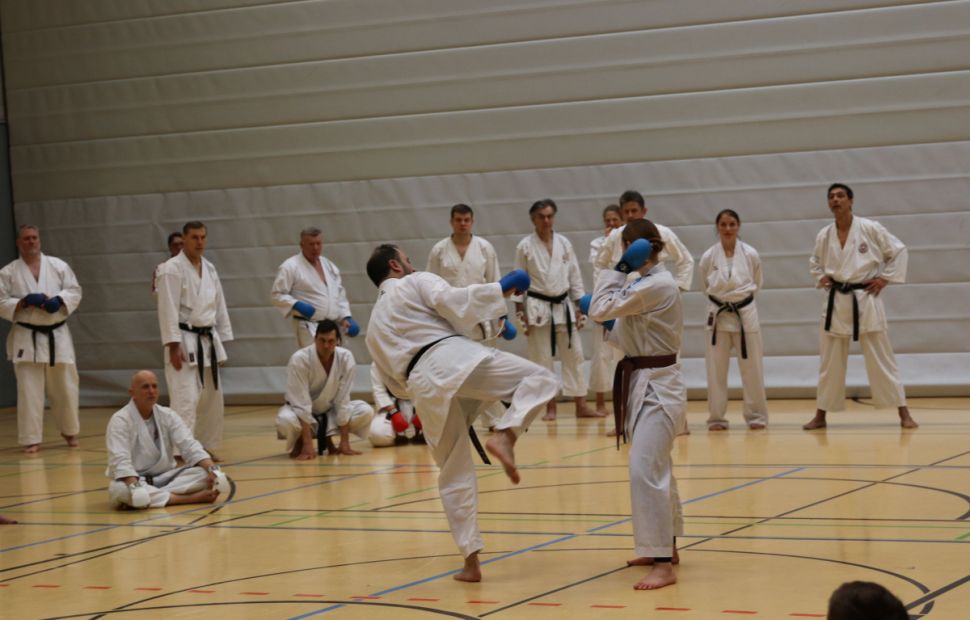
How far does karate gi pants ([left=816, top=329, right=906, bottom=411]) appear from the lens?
334 inches

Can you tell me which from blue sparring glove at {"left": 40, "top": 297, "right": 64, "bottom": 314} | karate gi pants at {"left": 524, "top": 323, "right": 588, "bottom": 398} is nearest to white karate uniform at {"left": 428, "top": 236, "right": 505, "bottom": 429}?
karate gi pants at {"left": 524, "top": 323, "right": 588, "bottom": 398}

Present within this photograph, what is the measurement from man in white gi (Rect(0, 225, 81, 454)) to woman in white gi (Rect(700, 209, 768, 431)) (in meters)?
5.13

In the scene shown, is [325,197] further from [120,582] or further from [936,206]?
[120,582]

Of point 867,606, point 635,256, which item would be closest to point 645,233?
point 635,256

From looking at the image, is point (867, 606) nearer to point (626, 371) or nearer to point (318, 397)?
point (626, 371)

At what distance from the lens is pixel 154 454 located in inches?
271

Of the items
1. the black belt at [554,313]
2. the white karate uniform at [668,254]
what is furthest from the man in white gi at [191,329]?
the white karate uniform at [668,254]

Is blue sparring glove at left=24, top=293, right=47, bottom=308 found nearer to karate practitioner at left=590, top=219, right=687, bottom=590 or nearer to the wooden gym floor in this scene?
the wooden gym floor

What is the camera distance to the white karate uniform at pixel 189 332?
877 cm

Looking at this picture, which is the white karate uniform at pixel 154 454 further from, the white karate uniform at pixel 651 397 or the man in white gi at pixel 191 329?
the white karate uniform at pixel 651 397

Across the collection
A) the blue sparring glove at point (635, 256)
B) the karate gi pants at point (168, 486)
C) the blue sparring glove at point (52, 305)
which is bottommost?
the karate gi pants at point (168, 486)

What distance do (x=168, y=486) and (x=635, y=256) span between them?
350 centimetres

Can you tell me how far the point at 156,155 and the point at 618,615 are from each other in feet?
35.1

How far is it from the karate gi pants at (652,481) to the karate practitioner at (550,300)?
5.52m
